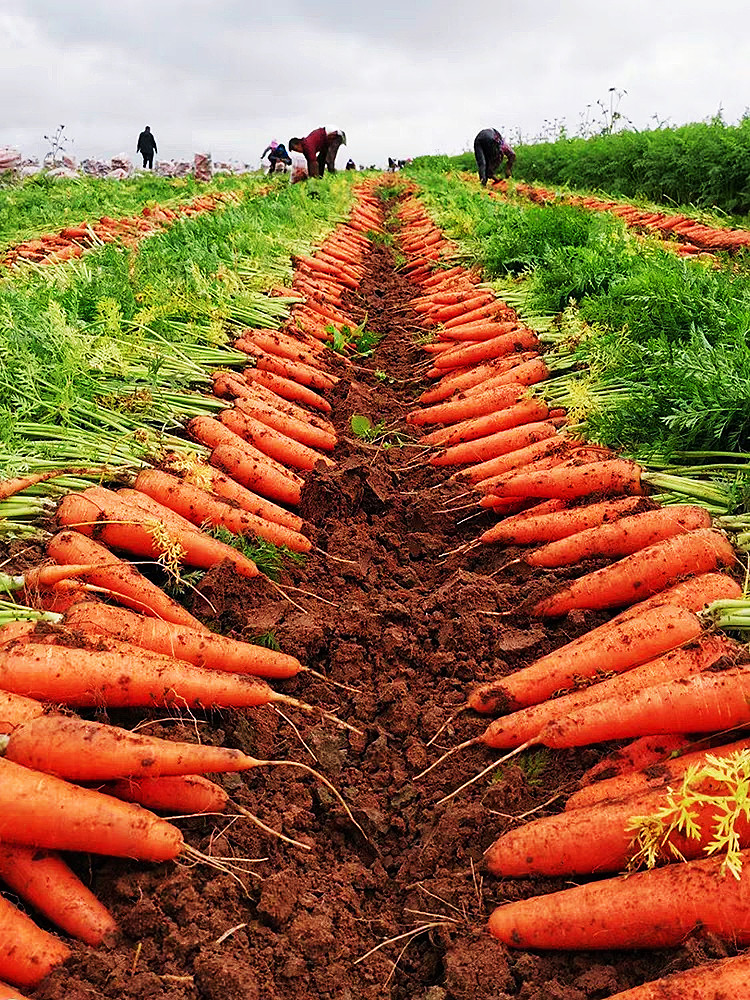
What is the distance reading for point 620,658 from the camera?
8.39 ft

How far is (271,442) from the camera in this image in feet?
13.5

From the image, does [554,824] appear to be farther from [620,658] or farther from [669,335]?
[669,335]

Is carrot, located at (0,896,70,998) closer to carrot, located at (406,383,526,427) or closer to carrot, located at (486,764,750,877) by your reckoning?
carrot, located at (486,764,750,877)

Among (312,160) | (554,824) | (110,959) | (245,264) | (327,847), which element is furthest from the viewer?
(312,160)

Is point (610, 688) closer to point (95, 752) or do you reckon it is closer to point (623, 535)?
point (623, 535)

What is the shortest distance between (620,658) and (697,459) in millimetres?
1269

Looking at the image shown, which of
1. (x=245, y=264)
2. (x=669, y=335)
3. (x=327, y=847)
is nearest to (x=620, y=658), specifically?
(x=327, y=847)

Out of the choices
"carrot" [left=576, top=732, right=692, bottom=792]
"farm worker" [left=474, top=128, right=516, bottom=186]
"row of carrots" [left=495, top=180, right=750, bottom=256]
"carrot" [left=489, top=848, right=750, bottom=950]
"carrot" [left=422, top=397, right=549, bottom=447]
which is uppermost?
"farm worker" [left=474, top=128, right=516, bottom=186]

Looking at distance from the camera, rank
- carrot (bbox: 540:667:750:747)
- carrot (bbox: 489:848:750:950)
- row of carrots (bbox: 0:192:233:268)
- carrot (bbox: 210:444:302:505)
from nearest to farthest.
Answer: carrot (bbox: 489:848:750:950), carrot (bbox: 540:667:750:747), carrot (bbox: 210:444:302:505), row of carrots (bbox: 0:192:233:268)

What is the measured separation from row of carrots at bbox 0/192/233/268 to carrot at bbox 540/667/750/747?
258 inches

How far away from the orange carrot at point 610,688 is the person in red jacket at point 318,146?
1858 cm

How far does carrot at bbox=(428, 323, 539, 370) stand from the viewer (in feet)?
17.5

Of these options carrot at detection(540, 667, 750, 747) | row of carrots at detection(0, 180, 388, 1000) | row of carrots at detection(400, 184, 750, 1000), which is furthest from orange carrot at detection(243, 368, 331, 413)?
carrot at detection(540, 667, 750, 747)

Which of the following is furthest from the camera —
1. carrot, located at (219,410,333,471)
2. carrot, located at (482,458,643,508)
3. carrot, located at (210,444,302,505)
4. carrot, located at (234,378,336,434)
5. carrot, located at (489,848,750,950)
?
carrot, located at (234,378,336,434)
